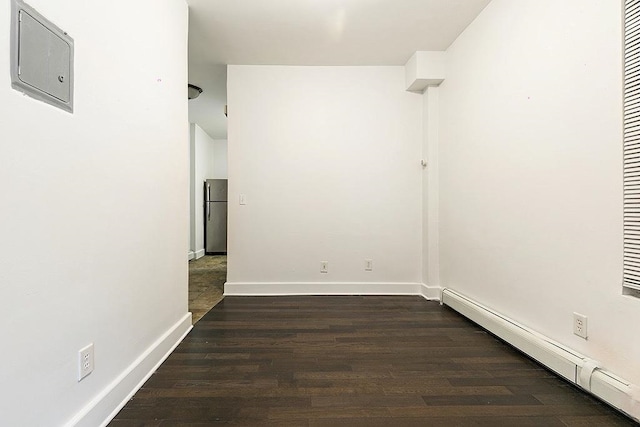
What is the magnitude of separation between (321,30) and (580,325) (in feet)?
9.52

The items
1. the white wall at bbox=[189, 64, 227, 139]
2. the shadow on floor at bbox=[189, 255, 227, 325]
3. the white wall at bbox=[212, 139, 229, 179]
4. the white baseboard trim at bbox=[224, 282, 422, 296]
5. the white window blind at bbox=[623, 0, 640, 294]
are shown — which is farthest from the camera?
the white wall at bbox=[212, 139, 229, 179]

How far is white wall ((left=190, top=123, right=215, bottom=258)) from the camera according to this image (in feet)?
19.1

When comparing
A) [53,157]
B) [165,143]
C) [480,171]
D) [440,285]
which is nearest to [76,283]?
[53,157]

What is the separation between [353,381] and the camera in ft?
5.41

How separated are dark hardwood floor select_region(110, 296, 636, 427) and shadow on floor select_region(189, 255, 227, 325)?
0.50 meters

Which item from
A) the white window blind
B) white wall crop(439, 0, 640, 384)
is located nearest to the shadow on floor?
white wall crop(439, 0, 640, 384)

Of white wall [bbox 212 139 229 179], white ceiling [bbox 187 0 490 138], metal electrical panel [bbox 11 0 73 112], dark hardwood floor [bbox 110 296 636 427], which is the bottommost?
dark hardwood floor [bbox 110 296 636 427]

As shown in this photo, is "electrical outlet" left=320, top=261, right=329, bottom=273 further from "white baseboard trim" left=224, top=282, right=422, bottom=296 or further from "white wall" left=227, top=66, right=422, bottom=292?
"white baseboard trim" left=224, top=282, right=422, bottom=296

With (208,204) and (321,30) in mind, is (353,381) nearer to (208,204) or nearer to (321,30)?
(321,30)

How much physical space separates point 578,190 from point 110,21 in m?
2.54

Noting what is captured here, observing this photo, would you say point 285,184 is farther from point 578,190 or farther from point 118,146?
point 578,190

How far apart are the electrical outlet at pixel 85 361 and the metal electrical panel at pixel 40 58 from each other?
0.96 metres

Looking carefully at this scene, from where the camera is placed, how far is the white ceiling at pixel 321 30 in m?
2.38

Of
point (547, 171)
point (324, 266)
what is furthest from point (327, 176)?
point (547, 171)
